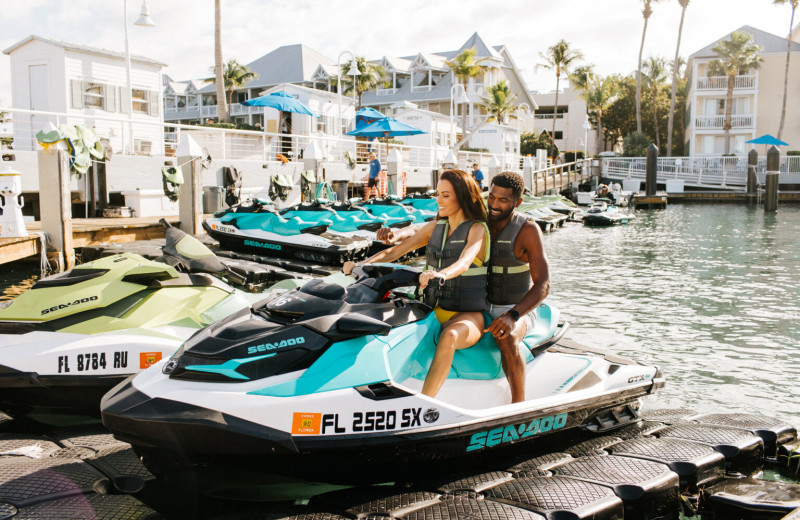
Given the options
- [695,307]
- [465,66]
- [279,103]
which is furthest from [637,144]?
[695,307]

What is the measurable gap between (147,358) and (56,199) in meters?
7.86

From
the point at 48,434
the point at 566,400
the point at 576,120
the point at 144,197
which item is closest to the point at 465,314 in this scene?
the point at 566,400

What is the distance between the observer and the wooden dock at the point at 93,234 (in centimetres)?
1042

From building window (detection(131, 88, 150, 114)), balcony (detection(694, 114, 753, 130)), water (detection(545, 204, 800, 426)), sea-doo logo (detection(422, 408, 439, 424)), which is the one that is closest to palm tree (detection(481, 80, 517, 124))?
balcony (detection(694, 114, 753, 130))

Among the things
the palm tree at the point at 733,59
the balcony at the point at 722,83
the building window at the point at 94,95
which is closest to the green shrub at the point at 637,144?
the balcony at the point at 722,83

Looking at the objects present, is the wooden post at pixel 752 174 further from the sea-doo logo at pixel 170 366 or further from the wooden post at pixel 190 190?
the sea-doo logo at pixel 170 366

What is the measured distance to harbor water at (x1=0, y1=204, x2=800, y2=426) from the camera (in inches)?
269

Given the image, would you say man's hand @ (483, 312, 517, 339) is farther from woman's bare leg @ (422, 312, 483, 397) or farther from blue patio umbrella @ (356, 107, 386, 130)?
blue patio umbrella @ (356, 107, 386, 130)

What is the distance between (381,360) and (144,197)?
13.8m

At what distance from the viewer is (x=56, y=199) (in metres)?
11.1

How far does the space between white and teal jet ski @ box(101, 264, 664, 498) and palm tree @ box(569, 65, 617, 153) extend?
207ft

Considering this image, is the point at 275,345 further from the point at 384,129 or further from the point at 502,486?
the point at 384,129

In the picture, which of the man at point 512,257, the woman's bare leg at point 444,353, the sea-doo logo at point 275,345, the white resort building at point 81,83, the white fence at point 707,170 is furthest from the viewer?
the white fence at point 707,170

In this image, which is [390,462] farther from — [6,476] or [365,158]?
[365,158]
